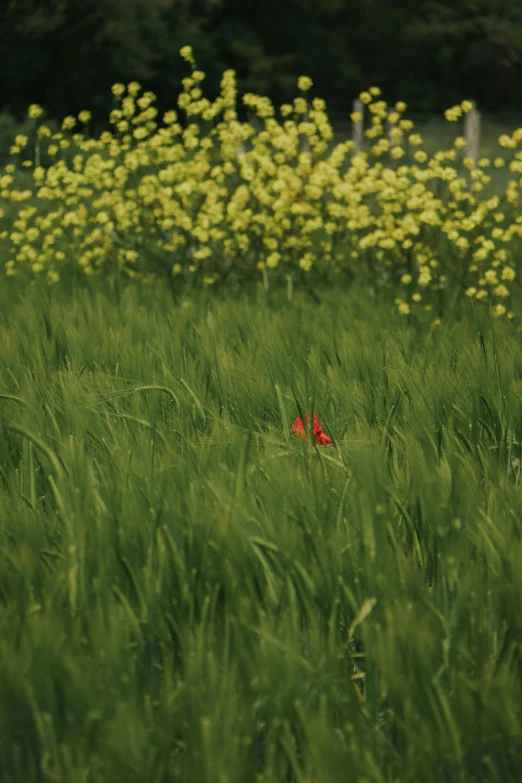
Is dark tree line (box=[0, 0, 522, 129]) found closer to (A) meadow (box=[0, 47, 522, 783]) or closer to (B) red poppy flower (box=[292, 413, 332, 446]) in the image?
(A) meadow (box=[0, 47, 522, 783])

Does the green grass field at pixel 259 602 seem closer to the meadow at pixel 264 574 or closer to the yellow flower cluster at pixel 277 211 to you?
the meadow at pixel 264 574

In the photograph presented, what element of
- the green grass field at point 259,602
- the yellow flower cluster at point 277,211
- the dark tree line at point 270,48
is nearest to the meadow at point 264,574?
the green grass field at point 259,602

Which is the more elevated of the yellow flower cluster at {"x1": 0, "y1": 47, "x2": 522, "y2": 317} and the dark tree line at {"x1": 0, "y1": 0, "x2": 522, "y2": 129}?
the dark tree line at {"x1": 0, "y1": 0, "x2": 522, "y2": 129}

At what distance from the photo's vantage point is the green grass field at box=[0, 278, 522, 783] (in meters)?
1.28

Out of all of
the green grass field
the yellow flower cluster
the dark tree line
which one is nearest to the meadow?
the green grass field

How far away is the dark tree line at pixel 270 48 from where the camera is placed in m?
21.3

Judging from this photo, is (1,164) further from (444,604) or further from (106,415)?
(444,604)

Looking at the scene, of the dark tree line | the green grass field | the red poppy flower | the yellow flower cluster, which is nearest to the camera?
the green grass field

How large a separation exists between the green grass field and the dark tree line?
19721 millimetres

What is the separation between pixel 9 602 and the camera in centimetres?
151

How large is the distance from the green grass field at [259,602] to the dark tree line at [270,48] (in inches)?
776

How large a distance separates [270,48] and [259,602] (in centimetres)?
2837

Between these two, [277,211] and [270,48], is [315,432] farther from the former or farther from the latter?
[270,48]

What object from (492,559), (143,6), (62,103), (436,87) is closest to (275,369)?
(492,559)
